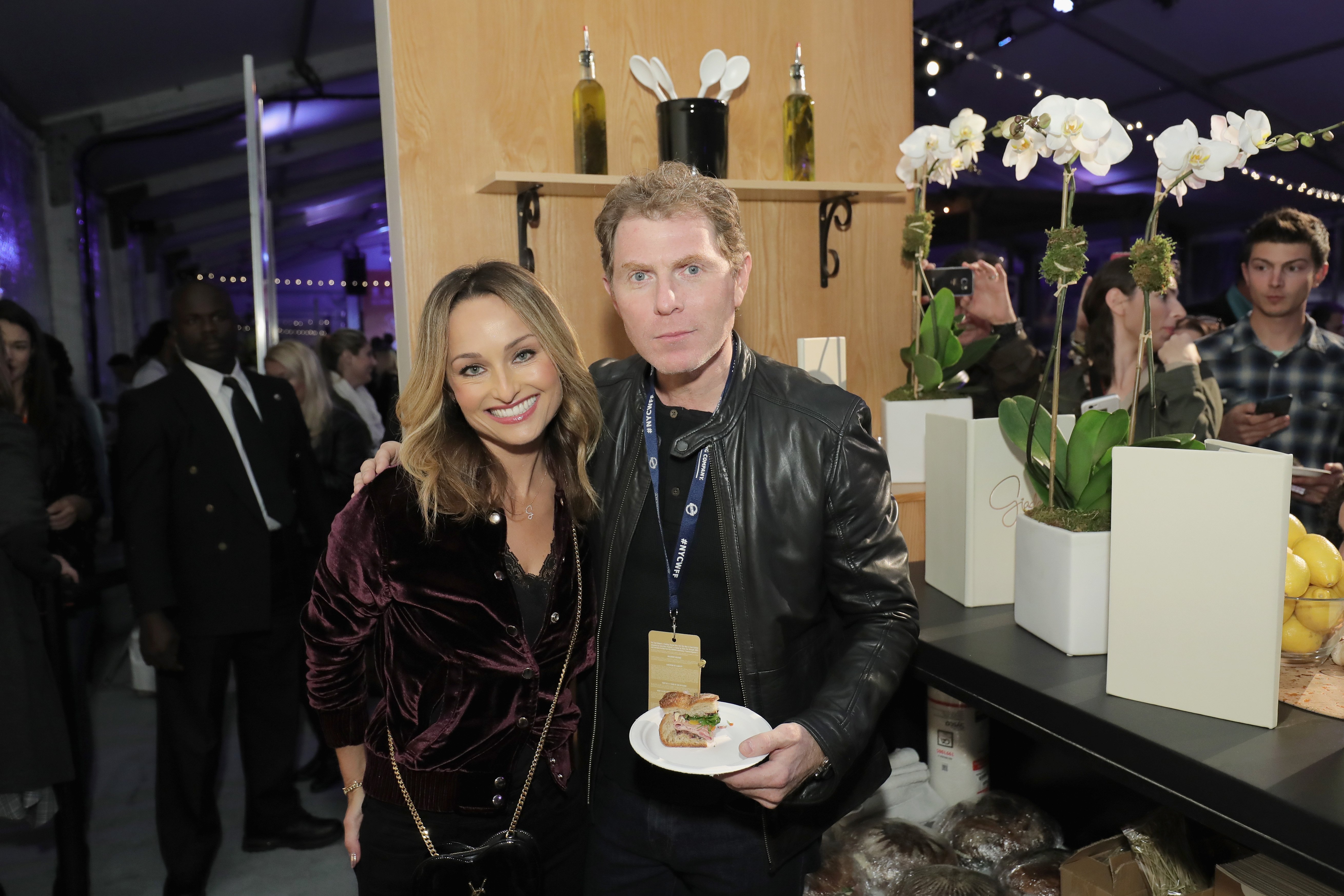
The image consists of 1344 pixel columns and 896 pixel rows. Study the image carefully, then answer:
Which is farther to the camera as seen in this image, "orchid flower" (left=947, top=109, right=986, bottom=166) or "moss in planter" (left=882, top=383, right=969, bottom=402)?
"moss in planter" (left=882, top=383, right=969, bottom=402)

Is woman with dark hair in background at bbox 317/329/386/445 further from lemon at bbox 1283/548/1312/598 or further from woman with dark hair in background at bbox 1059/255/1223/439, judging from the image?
lemon at bbox 1283/548/1312/598

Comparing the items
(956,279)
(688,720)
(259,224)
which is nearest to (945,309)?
(956,279)

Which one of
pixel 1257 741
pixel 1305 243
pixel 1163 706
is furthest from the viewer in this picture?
pixel 1305 243

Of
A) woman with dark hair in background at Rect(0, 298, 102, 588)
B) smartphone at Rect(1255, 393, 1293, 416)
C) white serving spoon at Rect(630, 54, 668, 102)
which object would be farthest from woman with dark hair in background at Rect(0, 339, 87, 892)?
smartphone at Rect(1255, 393, 1293, 416)

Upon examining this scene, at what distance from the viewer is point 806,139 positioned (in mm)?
2305

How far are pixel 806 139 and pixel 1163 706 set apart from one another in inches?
62.5

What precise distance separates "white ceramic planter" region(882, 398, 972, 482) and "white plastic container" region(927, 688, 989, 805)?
551mm

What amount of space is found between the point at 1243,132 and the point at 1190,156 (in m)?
0.08

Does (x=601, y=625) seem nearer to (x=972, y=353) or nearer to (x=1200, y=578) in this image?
(x=1200, y=578)

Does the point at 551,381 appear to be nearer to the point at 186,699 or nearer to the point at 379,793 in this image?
the point at 379,793

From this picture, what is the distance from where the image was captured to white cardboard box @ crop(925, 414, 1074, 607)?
175cm

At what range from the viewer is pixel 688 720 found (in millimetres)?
1232

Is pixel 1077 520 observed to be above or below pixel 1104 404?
below

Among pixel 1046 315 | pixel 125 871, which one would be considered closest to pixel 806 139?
pixel 1046 315
